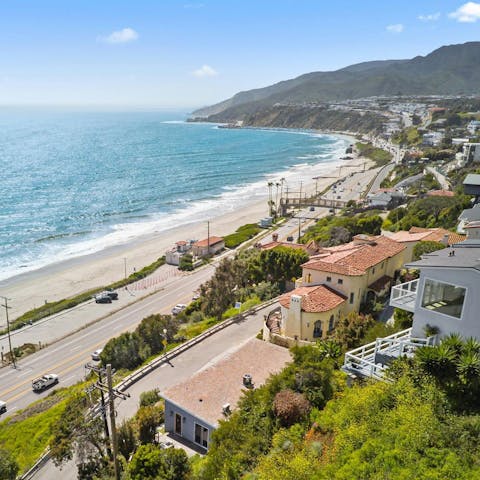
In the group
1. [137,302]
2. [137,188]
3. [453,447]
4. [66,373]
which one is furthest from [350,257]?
[137,188]

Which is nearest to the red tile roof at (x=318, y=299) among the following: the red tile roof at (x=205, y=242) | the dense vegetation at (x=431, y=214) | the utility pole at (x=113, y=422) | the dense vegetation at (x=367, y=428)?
the dense vegetation at (x=367, y=428)

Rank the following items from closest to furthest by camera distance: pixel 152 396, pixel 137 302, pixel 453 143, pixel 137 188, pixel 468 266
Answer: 1. pixel 468 266
2. pixel 152 396
3. pixel 137 302
4. pixel 137 188
5. pixel 453 143

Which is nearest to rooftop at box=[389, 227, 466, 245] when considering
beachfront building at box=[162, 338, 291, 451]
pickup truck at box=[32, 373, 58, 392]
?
beachfront building at box=[162, 338, 291, 451]

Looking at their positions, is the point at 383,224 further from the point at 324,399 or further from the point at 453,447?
the point at 453,447

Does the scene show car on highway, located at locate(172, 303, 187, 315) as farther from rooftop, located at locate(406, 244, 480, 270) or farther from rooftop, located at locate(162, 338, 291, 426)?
rooftop, located at locate(406, 244, 480, 270)

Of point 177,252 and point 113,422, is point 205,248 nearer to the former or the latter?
point 177,252

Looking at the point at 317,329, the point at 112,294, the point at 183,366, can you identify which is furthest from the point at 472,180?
the point at 112,294

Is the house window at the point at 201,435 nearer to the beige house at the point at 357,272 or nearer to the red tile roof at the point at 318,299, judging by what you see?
the red tile roof at the point at 318,299
